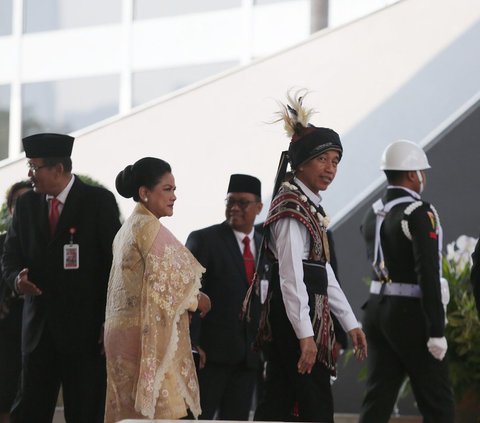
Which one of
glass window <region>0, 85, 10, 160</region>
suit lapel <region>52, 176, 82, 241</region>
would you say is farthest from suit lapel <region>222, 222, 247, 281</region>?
glass window <region>0, 85, 10, 160</region>

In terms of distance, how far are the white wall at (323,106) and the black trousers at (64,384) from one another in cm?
267

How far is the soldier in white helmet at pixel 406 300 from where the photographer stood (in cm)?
441

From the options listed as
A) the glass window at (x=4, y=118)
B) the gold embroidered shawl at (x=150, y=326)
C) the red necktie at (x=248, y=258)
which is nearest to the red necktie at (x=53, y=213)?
the gold embroidered shawl at (x=150, y=326)

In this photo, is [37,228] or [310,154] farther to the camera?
[37,228]

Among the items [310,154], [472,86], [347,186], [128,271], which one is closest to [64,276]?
[128,271]

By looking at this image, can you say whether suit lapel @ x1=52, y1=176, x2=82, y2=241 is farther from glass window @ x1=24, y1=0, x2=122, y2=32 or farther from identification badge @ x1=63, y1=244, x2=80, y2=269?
glass window @ x1=24, y1=0, x2=122, y2=32

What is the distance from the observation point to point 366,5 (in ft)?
40.6

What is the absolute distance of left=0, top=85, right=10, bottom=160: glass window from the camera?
20219 millimetres

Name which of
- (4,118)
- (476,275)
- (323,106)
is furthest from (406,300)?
(4,118)

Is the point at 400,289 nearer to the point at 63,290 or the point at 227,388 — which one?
the point at 227,388

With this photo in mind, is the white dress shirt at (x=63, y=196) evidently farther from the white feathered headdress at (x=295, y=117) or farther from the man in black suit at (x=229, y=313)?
the white feathered headdress at (x=295, y=117)

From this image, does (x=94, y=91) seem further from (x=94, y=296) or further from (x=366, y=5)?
(x=94, y=296)

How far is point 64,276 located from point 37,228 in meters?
0.24

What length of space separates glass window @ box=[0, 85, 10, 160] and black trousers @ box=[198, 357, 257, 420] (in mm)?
15830
